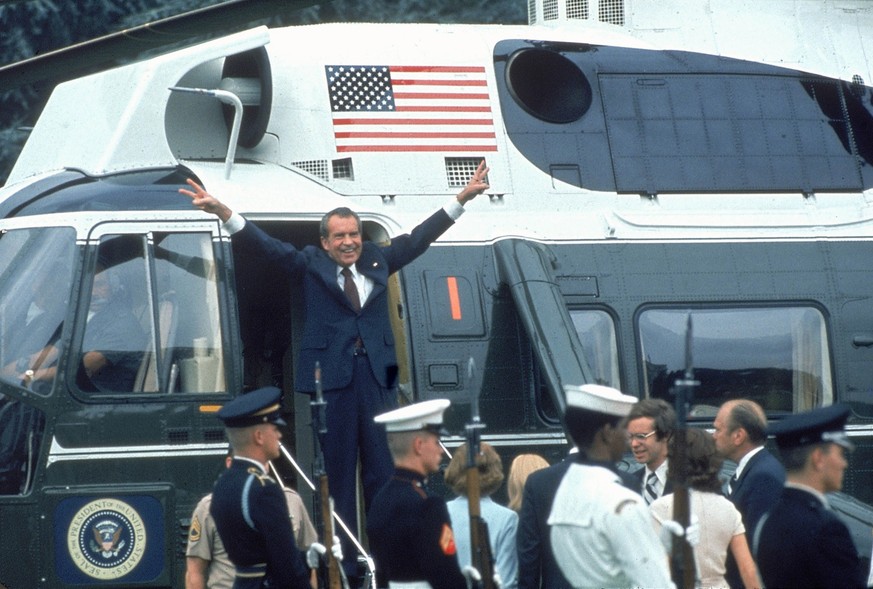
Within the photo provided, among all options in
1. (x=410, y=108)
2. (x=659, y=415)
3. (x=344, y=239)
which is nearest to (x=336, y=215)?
(x=344, y=239)

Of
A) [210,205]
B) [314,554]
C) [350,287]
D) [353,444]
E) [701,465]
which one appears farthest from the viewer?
[350,287]

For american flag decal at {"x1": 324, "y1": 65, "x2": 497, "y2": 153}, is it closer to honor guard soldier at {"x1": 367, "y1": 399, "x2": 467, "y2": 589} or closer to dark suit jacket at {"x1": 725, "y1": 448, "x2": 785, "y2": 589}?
dark suit jacket at {"x1": 725, "y1": 448, "x2": 785, "y2": 589}

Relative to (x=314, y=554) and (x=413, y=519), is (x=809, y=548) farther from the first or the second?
(x=314, y=554)

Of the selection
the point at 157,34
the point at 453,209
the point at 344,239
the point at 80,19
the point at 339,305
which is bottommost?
the point at 339,305

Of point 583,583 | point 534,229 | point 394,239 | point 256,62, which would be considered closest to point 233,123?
point 256,62

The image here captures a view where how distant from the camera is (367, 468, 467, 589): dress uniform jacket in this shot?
5.46 m

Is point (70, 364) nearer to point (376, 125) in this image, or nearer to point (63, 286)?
point (63, 286)

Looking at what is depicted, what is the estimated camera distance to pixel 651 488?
7.25 meters

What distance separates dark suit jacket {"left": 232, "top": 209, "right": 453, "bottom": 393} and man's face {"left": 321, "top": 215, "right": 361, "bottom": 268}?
93mm

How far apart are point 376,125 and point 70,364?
2.35m

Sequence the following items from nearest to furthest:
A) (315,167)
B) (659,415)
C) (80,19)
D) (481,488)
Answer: (481,488) → (659,415) → (315,167) → (80,19)

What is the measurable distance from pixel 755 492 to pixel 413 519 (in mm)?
1877

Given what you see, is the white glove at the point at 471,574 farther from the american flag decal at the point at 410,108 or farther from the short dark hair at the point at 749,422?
the american flag decal at the point at 410,108

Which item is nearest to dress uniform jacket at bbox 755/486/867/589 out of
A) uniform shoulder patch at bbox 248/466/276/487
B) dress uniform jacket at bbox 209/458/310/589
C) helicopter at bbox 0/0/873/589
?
dress uniform jacket at bbox 209/458/310/589
